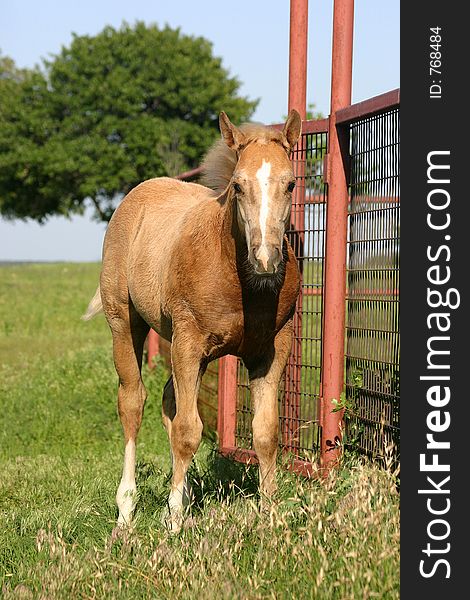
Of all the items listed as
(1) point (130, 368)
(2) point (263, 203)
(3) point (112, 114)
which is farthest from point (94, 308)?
(3) point (112, 114)

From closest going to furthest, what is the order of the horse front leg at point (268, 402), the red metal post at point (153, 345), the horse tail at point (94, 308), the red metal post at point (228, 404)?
the horse front leg at point (268, 402) < the horse tail at point (94, 308) < the red metal post at point (228, 404) < the red metal post at point (153, 345)

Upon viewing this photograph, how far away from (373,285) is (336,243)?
487 millimetres

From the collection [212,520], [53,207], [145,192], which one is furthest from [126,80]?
[212,520]

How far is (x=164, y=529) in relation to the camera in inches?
206

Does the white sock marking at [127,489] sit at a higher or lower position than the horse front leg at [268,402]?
lower

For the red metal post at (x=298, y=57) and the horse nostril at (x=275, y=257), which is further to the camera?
the red metal post at (x=298, y=57)

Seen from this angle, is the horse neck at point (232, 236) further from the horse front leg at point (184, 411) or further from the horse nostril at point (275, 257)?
the horse nostril at point (275, 257)

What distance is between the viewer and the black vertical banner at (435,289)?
3.95 m

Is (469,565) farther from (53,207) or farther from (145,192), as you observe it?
(53,207)

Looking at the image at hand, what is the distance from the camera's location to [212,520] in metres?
4.73

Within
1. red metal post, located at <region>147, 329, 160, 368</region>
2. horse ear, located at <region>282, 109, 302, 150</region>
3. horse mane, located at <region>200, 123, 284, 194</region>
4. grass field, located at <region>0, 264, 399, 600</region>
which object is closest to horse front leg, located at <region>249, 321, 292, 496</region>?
grass field, located at <region>0, 264, 399, 600</region>

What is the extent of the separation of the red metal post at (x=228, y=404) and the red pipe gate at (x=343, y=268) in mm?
471

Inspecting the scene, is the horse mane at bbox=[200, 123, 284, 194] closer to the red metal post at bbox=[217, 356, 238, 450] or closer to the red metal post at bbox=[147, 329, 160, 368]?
A: the red metal post at bbox=[217, 356, 238, 450]

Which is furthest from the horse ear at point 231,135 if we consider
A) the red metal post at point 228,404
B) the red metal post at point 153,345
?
the red metal post at point 153,345
